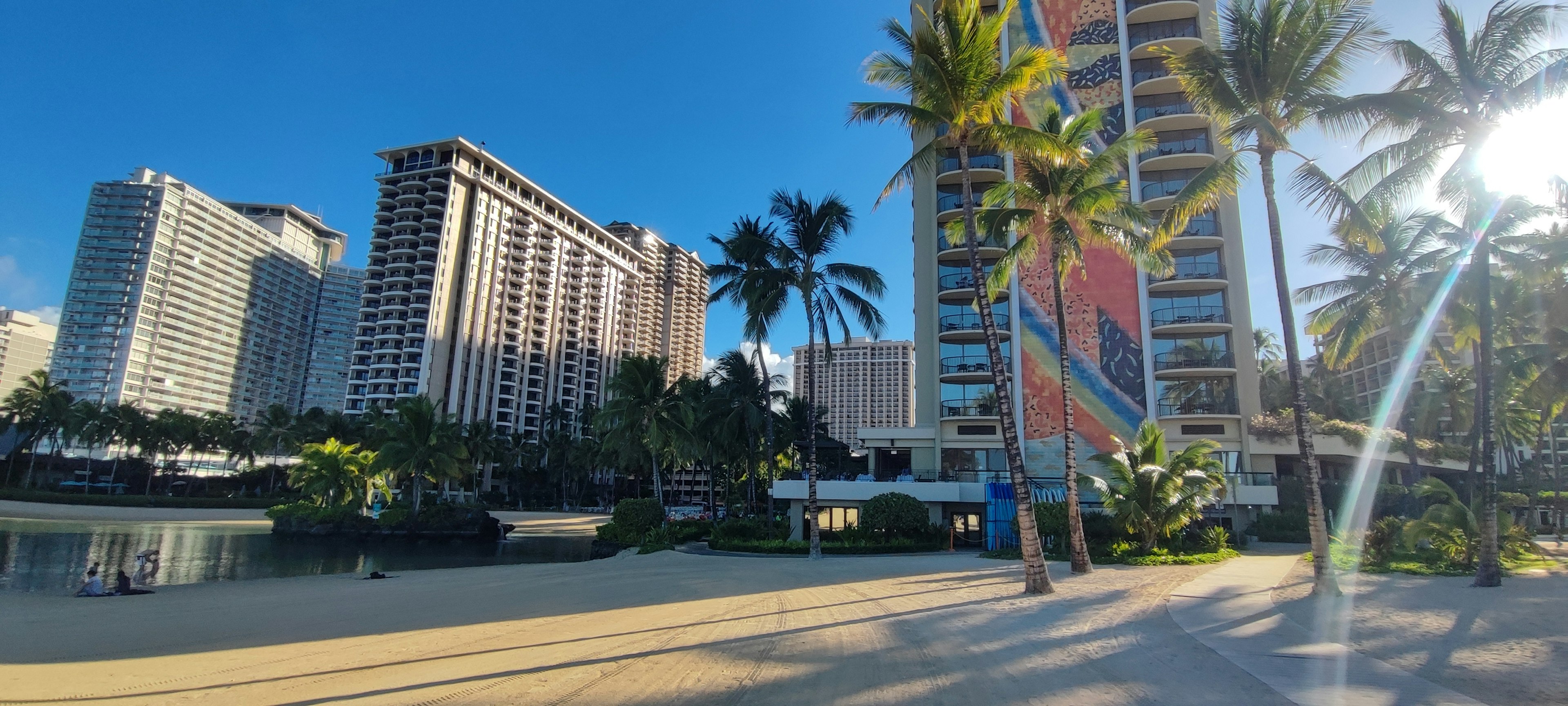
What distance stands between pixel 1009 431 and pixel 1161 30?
36.9 m

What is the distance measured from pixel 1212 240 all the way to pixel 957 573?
28681mm

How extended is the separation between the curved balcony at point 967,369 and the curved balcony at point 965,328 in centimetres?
111

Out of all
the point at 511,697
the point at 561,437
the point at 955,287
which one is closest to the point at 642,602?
the point at 511,697

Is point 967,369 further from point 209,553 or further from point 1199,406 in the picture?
point 209,553

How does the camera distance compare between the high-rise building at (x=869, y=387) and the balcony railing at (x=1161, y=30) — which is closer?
the balcony railing at (x=1161, y=30)

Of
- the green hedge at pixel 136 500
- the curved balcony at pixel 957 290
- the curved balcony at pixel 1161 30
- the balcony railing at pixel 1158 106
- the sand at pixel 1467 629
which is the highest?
the curved balcony at pixel 1161 30

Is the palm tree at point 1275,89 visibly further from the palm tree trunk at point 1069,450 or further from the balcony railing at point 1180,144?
the balcony railing at point 1180,144

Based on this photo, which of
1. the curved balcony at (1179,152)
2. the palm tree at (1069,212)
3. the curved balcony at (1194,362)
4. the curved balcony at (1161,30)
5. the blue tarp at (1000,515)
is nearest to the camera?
the palm tree at (1069,212)

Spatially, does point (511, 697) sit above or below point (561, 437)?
below

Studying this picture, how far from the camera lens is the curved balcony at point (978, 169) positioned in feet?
129

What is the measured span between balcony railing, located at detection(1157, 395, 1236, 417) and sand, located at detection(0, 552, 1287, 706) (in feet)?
72.5

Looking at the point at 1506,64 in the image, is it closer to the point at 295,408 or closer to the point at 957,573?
the point at 957,573

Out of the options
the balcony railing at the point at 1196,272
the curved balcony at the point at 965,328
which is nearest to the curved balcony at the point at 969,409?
the curved balcony at the point at 965,328

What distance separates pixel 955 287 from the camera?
128 feet
